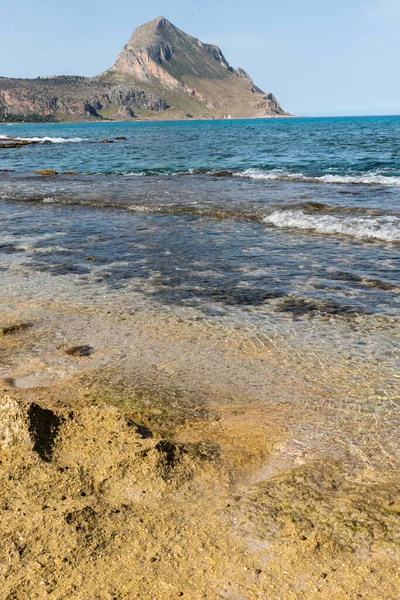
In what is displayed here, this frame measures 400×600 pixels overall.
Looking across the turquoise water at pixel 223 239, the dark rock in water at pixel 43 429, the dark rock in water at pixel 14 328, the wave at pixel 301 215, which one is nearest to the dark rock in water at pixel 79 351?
the dark rock in water at pixel 14 328

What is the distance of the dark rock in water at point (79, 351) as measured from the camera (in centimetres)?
627

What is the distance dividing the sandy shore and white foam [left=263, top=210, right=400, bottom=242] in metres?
8.36

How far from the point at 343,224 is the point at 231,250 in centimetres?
429

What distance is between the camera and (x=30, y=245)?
41.5ft

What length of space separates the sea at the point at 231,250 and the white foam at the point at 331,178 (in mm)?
113

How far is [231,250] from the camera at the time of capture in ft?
40.1

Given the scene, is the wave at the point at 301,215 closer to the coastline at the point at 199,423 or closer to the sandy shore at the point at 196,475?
the coastline at the point at 199,423

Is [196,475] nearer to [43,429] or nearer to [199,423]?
[199,423]

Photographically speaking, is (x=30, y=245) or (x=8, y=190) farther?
(x=8, y=190)

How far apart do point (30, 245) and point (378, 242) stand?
8994 millimetres

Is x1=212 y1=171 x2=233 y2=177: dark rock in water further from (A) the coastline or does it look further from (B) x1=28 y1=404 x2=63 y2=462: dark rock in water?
(B) x1=28 y1=404 x2=63 y2=462: dark rock in water

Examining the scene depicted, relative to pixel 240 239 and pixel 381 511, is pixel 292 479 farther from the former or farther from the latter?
pixel 240 239

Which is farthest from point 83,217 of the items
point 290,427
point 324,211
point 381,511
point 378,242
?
point 381,511

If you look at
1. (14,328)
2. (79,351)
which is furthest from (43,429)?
(14,328)
